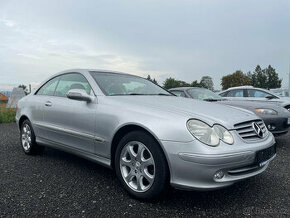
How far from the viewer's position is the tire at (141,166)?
7.61 feet

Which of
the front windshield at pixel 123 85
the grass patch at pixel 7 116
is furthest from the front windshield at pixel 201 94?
the grass patch at pixel 7 116

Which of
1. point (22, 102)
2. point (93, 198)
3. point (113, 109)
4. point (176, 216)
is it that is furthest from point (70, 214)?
point (22, 102)

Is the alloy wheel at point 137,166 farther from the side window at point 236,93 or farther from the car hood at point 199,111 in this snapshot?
the side window at point 236,93

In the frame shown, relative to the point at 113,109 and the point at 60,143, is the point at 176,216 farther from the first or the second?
the point at 60,143

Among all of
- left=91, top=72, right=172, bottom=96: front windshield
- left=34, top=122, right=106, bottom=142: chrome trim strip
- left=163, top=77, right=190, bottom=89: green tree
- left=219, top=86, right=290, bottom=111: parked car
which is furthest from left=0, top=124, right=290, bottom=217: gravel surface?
left=163, top=77, right=190, bottom=89: green tree

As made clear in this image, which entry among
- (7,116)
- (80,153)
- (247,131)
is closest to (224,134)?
(247,131)

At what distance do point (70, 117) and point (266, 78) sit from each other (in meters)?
59.2

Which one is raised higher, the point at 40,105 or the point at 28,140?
the point at 40,105

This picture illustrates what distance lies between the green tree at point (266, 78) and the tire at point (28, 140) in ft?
186

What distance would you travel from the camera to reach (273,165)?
3.78 m

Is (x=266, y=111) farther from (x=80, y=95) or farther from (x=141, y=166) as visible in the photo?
(x=80, y=95)

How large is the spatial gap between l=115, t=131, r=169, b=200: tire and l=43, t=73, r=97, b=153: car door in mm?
532

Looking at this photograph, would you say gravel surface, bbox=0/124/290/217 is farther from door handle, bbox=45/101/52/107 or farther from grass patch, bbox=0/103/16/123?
grass patch, bbox=0/103/16/123

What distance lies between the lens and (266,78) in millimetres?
55250
